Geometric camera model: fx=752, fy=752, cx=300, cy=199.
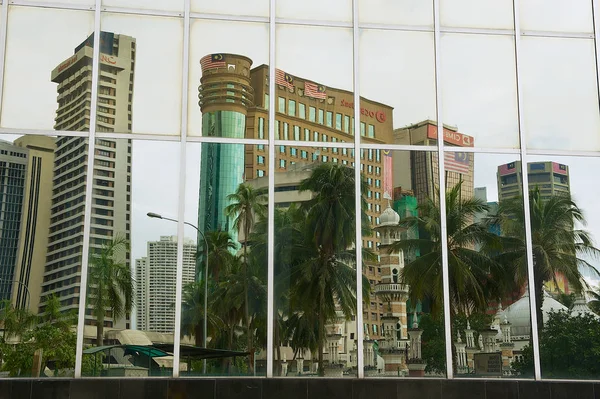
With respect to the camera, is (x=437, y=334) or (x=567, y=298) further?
(x=567, y=298)

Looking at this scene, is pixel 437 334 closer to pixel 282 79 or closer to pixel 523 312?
pixel 523 312

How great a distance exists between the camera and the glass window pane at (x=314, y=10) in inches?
572

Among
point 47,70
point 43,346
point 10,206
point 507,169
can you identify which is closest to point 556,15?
point 507,169

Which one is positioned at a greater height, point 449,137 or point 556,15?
point 556,15

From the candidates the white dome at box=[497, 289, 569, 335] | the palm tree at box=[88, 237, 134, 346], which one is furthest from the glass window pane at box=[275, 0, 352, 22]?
the white dome at box=[497, 289, 569, 335]

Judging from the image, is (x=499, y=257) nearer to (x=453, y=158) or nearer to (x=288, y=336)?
(x=453, y=158)

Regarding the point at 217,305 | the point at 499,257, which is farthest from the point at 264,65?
the point at 499,257

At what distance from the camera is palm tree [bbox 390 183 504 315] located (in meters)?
13.8

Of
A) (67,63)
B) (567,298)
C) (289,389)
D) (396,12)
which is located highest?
(396,12)

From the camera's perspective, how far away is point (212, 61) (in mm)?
14172

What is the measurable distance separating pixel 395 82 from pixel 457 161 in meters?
1.92

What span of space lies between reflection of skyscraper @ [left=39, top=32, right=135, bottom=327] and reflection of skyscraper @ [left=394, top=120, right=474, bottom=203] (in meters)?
5.07

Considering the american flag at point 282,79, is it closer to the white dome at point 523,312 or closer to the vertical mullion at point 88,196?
the vertical mullion at point 88,196

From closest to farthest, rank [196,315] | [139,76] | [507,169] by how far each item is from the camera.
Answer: [196,315], [139,76], [507,169]
